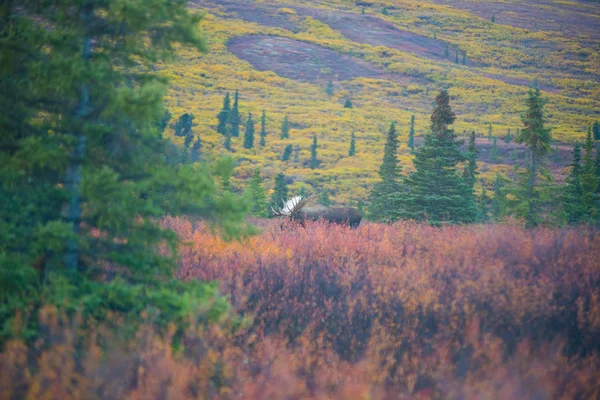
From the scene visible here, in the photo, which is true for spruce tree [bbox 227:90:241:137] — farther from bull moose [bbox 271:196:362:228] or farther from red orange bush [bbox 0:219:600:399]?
red orange bush [bbox 0:219:600:399]

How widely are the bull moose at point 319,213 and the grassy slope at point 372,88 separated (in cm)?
2280

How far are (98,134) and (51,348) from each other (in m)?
1.90

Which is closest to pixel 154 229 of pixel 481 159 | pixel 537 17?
pixel 481 159

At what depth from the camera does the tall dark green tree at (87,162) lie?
4441 millimetres

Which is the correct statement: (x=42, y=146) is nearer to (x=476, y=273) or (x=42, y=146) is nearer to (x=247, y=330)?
(x=247, y=330)

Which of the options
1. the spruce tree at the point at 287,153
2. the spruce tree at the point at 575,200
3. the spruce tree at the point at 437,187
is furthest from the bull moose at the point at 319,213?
the spruce tree at the point at 287,153

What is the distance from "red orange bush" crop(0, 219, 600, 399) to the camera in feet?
12.9

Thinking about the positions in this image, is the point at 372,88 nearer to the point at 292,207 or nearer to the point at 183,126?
the point at 183,126

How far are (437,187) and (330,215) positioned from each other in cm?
601

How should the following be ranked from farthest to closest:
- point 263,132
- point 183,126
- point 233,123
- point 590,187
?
point 233,123
point 263,132
point 183,126
point 590,187

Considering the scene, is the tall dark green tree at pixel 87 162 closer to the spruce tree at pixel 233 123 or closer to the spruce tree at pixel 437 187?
the spruce tree at pixel 437 187

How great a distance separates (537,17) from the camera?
180000 millimetres

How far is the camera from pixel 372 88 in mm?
85688

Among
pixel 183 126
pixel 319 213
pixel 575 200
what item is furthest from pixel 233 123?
pixel 319 213
